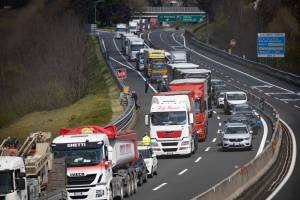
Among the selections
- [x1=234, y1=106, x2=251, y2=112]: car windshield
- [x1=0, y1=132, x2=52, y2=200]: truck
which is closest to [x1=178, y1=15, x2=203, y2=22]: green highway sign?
[x1=234, y1=106, x2=251, y2=112]: car windshield

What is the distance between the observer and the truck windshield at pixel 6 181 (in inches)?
933

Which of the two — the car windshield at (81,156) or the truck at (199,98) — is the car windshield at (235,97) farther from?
the car windshield at (81,156)

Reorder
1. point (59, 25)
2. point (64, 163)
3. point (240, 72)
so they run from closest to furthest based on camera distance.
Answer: point (64, 163), point (59, 25), point (240, 72)

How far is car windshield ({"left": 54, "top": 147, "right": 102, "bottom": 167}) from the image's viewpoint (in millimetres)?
30266

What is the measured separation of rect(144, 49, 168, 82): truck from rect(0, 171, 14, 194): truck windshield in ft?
230

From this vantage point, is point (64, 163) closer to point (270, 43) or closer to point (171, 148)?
point (171, 148)

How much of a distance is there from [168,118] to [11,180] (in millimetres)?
24204

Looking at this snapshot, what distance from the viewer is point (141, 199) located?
33.4 metres

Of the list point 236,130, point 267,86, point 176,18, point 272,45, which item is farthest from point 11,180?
point 176,18

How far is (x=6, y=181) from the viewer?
78.3 ft

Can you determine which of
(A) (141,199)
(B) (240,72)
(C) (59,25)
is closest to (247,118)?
(A) (141,199)

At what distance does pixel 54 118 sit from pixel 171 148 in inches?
1138

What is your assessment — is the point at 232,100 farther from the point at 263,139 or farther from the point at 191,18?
the point at 191,18

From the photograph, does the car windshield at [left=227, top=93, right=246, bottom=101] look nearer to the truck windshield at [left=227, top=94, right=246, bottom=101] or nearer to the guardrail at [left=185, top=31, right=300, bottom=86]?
the truck windshield at [left=227, top=94, right=246, bottom=101]
